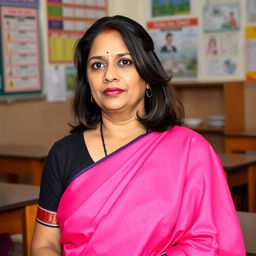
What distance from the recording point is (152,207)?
1.54 metres

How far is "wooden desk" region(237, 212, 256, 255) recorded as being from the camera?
1.66 m

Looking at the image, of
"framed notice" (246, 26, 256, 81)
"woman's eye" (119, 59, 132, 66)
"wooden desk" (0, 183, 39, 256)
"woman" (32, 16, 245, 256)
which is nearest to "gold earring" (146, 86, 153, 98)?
"woman" (32, 16, 245, 256)

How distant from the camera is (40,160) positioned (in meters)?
3.91

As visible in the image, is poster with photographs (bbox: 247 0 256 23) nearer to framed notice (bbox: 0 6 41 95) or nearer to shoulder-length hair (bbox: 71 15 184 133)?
framed notice (bbox: 0 6 41 95)

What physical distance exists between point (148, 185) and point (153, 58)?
366 millimetres

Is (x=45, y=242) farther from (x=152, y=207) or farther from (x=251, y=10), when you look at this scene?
(x=251, y=10)

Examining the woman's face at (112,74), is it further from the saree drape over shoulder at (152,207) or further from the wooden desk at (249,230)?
the wooden desk at (249,230)

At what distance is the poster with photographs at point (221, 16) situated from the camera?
5094 millimetres

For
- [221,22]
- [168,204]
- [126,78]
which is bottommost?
[168,204]

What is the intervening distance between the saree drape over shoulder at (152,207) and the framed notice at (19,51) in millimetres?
3065

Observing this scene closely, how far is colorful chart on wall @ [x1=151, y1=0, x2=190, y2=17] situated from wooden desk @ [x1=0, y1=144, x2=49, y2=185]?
81.3 inches

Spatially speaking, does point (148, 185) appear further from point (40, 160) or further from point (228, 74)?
point (228, 74)

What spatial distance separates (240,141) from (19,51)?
191 centimetres

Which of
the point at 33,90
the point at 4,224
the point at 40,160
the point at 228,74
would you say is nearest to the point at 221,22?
the point at 228,74
